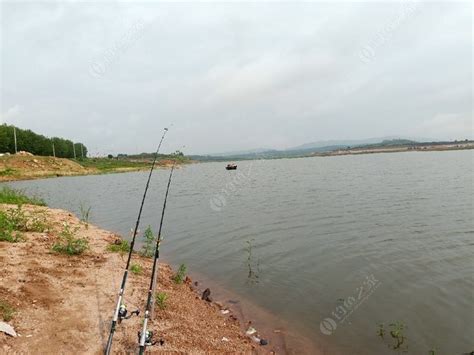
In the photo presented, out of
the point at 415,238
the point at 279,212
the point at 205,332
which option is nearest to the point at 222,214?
the point at 279,212

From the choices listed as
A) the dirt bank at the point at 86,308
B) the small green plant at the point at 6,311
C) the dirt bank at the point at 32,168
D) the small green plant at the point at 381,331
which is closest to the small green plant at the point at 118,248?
the dirt bank at the point at 86,308

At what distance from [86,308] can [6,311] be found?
1564mm

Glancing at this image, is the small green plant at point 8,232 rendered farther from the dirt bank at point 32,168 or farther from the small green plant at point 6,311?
the dirt bank at point 32,168

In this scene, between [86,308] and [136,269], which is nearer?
[86,308]

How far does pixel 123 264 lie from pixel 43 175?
80187mm

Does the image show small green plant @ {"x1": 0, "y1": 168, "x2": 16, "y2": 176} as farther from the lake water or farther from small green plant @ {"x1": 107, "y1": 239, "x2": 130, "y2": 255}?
small green plant @ {"x1": 107, "y1": 239, "x2": 130, "y2": 255}

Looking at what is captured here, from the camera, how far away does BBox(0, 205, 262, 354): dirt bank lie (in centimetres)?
662

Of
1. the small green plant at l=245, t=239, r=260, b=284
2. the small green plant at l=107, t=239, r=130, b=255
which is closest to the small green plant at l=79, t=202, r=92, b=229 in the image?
the small green plant at l=107, t=239, r=130, b=255

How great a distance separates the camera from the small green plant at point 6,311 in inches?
270

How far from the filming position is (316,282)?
1212 centimetres

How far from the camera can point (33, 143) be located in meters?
104

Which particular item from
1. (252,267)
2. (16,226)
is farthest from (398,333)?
(16,226)

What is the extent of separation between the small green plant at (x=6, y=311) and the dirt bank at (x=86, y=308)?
2.9 inches

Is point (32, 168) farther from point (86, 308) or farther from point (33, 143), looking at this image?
point (86, 308)
